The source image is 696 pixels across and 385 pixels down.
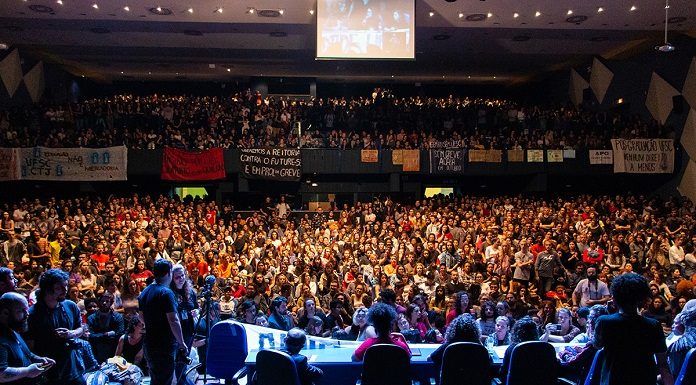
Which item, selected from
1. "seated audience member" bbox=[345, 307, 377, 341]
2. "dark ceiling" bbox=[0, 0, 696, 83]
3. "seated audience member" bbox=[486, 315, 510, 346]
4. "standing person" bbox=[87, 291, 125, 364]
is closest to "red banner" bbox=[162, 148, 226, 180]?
"dark ceiling" bbox=[0, 0, 696, 83]

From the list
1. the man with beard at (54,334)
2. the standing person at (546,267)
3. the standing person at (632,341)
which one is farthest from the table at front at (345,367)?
the standing person at (546,267)

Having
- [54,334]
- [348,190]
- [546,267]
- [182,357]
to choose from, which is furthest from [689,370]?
[348,190]

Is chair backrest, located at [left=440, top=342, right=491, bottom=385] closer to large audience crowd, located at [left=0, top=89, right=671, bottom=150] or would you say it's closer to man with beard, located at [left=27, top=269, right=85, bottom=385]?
man with beard, located at [left=27, top=269, right=85, bottom=385]

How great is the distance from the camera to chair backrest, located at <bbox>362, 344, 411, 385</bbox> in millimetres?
4980

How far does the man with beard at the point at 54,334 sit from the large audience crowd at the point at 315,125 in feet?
50.4

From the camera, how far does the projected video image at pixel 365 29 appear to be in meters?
16.5

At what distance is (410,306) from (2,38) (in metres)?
18.5

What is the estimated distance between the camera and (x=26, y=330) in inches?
160

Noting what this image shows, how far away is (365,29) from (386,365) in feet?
42.7

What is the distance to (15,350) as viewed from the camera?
3.77 meters

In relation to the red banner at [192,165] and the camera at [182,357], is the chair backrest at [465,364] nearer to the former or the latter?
the camera at [182,357]

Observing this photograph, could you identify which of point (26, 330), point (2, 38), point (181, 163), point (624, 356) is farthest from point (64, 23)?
point (624, 356)

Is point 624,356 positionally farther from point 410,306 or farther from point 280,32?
point 280,32

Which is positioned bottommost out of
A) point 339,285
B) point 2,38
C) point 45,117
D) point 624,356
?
point 339,285
